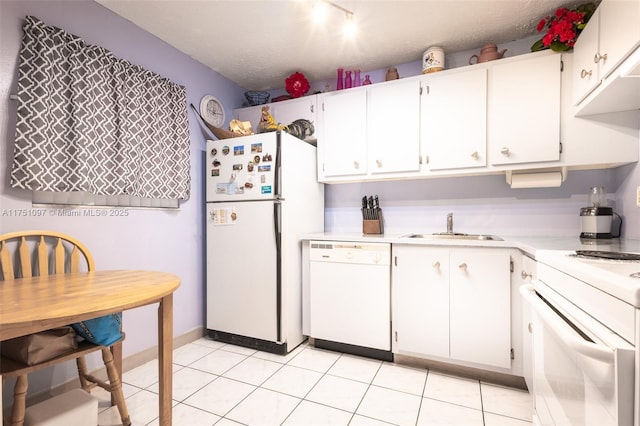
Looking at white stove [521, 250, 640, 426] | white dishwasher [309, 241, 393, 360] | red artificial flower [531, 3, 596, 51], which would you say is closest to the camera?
white stove [521, 250, 640, 426]

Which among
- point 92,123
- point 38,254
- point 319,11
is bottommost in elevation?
point 38,254

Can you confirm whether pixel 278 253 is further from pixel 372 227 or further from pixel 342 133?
pixel 342 133

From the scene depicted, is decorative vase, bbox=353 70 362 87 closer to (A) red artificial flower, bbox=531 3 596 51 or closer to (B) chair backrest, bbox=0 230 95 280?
(A) red artificial flower, bbox=531 3 596 51

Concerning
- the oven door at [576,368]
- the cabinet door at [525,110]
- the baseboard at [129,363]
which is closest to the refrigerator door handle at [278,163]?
the baseboard at [129,363]

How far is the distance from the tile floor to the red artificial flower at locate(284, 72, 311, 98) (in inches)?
93.3

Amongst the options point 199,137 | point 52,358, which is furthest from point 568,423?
point 199,137

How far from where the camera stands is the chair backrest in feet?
4.75

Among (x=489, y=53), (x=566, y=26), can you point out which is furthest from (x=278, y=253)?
(x=566, y=26)

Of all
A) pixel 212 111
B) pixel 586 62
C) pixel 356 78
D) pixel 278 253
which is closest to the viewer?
pixel 586 62

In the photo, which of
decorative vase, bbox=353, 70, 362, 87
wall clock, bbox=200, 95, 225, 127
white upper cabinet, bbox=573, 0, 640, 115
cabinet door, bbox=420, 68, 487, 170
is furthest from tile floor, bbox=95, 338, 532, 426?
decorative vase, bbox=353, 70, 362, 87

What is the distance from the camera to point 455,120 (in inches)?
87.7

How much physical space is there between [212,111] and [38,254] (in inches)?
70.1

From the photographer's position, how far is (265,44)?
7.95 feet

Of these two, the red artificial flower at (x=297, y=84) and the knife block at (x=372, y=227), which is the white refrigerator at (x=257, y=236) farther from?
the red artificial flower at (x=297, y=84)
